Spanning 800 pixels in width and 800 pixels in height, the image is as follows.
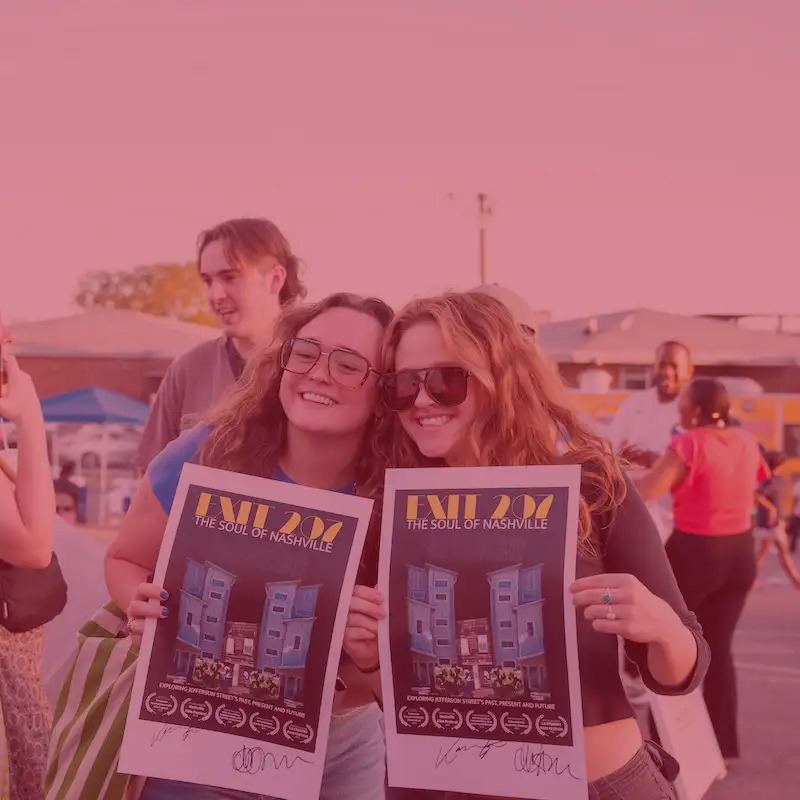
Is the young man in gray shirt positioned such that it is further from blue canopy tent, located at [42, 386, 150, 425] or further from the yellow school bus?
blue canopy tent, located at [42, 386, 150, 425]

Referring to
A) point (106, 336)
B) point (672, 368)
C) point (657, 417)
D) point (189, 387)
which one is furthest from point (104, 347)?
point (189, 387)

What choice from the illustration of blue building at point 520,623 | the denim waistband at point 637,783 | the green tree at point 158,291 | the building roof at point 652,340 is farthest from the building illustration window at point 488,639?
the green tree at point 158,291

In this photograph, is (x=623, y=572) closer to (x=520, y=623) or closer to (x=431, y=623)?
(x=520, y=623)

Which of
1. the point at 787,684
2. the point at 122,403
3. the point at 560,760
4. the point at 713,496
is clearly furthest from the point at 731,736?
the point at 122,403

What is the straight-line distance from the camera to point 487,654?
162cm

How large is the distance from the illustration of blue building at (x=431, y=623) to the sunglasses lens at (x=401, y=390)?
0.33m

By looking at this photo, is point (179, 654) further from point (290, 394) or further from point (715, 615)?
point (715, 615)

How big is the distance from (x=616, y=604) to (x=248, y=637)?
0.60 metres

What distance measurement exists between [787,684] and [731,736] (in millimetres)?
1794

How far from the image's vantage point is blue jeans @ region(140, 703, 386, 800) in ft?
6.51

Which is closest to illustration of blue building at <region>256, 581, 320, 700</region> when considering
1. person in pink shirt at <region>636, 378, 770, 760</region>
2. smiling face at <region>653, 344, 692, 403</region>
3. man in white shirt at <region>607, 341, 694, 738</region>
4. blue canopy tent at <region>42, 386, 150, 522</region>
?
person in pink shirt at <region>636, 378, 770, 760</region>

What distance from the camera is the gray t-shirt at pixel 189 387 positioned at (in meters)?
3.56

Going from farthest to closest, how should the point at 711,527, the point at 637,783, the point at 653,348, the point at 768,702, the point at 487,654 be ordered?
the point at 653,348
the point at 768,702
the point at 711,527
the point at 637,783
the point at 487,654
